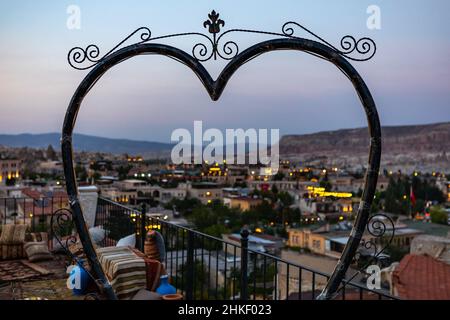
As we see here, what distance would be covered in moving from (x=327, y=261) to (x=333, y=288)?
94.7 ft

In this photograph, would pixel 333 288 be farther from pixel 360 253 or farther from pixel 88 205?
pixel 88 205

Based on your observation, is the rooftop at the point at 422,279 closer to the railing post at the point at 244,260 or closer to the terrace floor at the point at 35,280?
the terrace floor at the point at 35,280

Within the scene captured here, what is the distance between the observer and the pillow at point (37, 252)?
4.93 metres

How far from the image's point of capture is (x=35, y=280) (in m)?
4.29

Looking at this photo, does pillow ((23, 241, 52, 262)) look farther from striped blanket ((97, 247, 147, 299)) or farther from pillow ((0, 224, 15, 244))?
striped blanket ((97, 247, 147, 299))

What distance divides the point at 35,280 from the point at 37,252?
2.36 feet

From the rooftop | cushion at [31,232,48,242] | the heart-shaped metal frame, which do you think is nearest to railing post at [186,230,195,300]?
the heart-shaped metal frame

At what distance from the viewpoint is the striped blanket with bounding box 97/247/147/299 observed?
10.3 ft

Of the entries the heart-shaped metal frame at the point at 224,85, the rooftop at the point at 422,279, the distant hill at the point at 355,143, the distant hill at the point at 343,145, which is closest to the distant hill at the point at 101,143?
the distant hill at the point at 343,145

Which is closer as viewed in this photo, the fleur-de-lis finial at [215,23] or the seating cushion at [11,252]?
the fleur-de-lis finial at [215,23]

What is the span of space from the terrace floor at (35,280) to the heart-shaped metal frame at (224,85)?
1.33 meters

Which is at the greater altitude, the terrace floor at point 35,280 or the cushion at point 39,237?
the cushion at point 39,237
